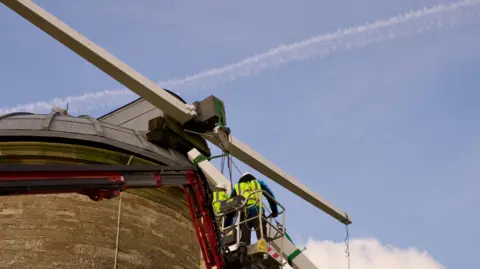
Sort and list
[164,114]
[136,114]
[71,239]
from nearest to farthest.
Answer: [71,239] < [164,114] < [136,114]

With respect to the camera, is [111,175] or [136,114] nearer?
[111,175]

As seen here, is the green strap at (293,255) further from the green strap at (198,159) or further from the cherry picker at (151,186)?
the green strap at (198,159)

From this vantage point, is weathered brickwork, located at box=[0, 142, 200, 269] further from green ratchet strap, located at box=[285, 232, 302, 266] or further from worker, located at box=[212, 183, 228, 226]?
green ratchet strap, located at box=[285, 232, 302, 266]

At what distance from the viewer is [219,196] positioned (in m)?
14.3

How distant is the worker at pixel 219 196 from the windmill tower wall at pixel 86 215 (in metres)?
1.88

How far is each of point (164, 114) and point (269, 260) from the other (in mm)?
6072

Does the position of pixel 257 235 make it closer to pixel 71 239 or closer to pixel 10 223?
pixel 71 239

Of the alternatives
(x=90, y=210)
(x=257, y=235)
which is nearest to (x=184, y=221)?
(x=90, y=210)

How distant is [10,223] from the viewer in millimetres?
14258

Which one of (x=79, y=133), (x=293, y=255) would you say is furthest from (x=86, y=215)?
(x=293, y=255)

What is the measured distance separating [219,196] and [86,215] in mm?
2807

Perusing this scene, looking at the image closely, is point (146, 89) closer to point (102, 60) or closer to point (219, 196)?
point (102, 60)

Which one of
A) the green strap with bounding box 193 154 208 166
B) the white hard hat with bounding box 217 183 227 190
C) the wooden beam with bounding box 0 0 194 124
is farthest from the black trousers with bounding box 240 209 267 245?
the wooden beam with bounding box 0 0 194 124

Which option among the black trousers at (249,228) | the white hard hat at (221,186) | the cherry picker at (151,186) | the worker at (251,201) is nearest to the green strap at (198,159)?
the white hard hat at (221,186)
